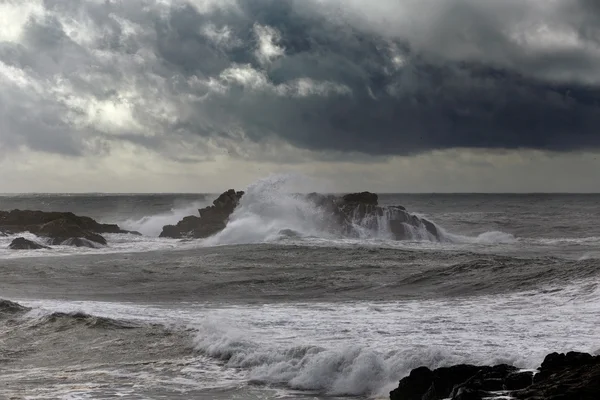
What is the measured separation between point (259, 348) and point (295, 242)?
22.4 m

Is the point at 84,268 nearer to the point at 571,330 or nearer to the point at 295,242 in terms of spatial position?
the point at 295,242

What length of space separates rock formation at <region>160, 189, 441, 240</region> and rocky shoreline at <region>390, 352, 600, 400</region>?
3009cm

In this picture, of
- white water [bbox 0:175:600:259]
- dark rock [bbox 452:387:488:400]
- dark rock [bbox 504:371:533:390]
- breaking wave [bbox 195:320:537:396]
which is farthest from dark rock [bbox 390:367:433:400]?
white water [bbox 0:175:600:259]

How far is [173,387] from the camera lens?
1027 centimetres

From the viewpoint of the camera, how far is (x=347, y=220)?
40531mm

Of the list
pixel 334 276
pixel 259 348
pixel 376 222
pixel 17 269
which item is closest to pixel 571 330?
pixel 259 348

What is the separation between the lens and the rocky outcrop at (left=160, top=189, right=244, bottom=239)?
41125 millimetres

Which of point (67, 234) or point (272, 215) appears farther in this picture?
point (272, 215)

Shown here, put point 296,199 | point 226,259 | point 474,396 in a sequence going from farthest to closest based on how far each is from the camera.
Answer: point 296,199 < point 226,259 < point 474,396

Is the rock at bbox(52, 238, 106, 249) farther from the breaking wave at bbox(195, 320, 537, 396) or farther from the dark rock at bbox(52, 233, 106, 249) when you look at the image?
the breaking wave at bbox(195, 320, 537, 396)

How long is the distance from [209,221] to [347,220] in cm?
781

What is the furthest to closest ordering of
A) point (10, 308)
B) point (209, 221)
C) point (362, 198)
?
point (362, 198)
point (209, 221)
point (10, 308)

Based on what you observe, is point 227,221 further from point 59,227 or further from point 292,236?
point 59,227

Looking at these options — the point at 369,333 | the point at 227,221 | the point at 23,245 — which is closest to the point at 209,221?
the point at 227,221
